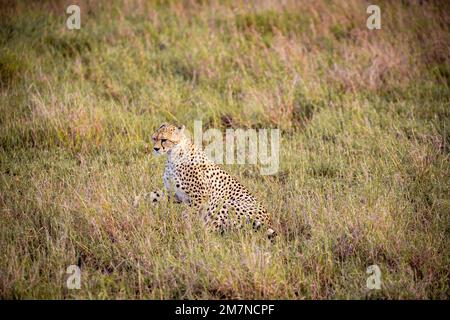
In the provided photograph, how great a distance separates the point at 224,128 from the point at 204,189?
66.7 inches

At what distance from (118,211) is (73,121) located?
5.95 feet

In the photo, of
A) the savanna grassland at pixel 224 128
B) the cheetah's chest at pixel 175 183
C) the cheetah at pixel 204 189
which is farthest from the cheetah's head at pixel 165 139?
the savanna grassland at pixel 224 128

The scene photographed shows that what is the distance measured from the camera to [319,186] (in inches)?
184

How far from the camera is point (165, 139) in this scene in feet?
14.5

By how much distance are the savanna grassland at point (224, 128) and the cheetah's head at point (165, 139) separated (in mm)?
374

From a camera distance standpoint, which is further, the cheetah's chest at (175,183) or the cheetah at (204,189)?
the cheetah's chest at (175,183)

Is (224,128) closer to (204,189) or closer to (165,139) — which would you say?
(165,139)

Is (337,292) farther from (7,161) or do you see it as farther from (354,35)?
(354,35)

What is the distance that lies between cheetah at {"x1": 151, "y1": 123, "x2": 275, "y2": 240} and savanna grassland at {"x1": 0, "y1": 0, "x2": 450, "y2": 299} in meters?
0.17

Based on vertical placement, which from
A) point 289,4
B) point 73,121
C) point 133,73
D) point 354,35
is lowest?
point 73,121

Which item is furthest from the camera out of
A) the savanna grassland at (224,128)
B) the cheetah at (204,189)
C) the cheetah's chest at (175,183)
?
the cheetah's chest at (175,183)

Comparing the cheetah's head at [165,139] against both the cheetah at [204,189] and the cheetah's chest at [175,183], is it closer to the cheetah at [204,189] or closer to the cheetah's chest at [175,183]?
the cheetah at [204,189]

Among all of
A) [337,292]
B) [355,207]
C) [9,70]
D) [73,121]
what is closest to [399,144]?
[355,207]

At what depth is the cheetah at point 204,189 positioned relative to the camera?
4.12 meters
